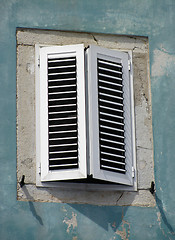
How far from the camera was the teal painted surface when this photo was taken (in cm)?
792

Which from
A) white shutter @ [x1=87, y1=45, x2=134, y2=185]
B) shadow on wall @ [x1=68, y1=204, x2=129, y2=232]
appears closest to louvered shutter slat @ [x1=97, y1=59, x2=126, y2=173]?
white shutter @ [x1=87, y1=45, x2=134, y2=185]

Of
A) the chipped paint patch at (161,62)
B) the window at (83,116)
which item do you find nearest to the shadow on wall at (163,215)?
the window at (83,116)

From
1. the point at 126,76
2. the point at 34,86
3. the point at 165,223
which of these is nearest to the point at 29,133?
the point at 34,86

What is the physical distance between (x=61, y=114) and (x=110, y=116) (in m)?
0.59

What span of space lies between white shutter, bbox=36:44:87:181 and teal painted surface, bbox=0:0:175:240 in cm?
36

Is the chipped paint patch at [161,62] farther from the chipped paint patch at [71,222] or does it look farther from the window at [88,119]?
the chipped paint patch at [71,222]

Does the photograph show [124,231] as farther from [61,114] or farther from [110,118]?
[61,114]

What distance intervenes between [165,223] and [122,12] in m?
2.76

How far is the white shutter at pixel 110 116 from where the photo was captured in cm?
797

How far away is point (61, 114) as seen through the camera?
26.7 ft

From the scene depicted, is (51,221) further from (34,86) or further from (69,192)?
(34,86)

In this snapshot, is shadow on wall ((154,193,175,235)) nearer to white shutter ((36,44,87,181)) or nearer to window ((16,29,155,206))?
window ((16,29,155,206))

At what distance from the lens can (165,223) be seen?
26.8 feet

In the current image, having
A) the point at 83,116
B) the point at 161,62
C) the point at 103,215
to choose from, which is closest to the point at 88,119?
the point at 83,116
